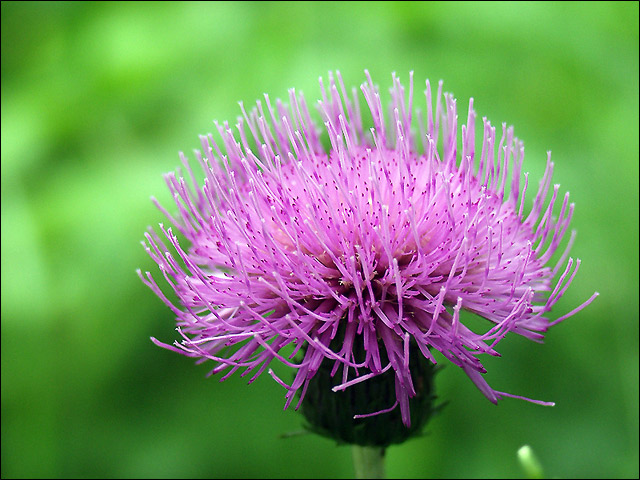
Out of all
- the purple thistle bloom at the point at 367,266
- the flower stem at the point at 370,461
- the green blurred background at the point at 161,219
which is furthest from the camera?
the green blurred background at the point at 161,219

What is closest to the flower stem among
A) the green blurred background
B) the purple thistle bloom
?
the purple thistle bloom

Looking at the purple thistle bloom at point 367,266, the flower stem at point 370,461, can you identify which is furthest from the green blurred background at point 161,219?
the purple thistle bloom at point 367,266

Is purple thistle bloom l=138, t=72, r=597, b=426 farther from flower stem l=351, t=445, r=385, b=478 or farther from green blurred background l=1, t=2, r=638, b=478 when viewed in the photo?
green blurred background l=1, t=2, r=638, b=478

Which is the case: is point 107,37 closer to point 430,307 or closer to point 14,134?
point 14,134

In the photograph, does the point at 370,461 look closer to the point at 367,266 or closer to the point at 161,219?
the point at 367,266

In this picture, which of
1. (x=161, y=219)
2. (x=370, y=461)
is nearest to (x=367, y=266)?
(x=370, y=461)

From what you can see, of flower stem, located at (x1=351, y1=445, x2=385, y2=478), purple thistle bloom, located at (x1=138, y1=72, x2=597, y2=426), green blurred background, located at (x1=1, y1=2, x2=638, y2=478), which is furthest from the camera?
green blurred background, located at (x1=1, y1=2, x2=638, y2=478)

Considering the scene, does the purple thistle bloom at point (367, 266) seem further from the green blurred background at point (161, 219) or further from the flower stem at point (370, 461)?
the green blurred background at point (161, 219)
